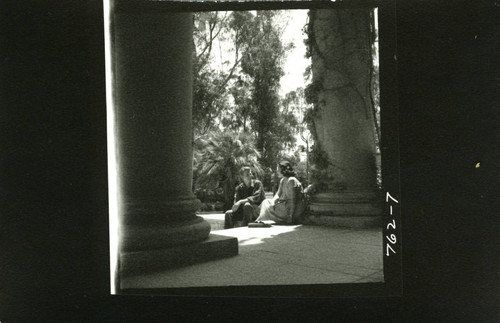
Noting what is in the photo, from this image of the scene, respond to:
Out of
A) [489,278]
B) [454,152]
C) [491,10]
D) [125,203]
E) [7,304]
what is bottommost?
[7,304]

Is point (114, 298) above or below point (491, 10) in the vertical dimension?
below

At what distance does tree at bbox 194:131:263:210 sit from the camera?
752 cm

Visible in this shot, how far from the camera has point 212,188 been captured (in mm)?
7785

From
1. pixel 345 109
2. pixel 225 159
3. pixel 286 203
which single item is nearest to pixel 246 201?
pixel 286 203

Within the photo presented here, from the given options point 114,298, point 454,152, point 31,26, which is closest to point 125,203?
point 114,298

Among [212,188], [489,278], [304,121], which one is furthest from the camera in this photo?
[212,188]

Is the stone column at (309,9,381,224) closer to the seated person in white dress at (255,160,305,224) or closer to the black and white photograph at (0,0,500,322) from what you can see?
the seated person in white dress at (255,160,305,224)

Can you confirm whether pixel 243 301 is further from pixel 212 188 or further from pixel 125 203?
pixel 212 188

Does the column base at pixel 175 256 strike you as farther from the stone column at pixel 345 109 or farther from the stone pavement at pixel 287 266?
the stone column at pixel 345 109

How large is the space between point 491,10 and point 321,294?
2.53m

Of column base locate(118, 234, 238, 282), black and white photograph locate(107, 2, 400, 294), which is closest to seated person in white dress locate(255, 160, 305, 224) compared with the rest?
black and white photograph locate(107, 2, 400, 294)

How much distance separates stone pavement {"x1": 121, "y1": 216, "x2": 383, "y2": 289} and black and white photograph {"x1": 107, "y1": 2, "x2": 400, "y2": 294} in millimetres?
17

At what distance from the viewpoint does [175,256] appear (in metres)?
3.23

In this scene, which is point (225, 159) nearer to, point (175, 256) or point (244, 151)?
point (244, 151)
